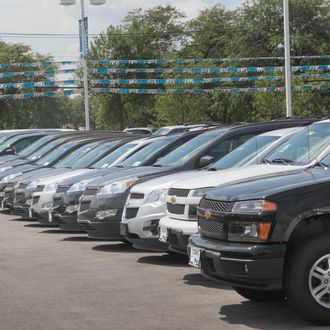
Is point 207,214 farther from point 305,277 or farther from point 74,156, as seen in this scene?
point 74,156

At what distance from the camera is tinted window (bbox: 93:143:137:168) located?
14.8 metres

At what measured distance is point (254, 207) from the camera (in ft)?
21.1

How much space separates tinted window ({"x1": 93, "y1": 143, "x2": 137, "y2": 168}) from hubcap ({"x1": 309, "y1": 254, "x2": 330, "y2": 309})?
28.3ft

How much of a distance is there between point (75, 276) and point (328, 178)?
3963 mm

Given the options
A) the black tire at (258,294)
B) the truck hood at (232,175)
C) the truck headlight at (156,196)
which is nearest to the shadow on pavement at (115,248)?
the truck headlight at (156,196)

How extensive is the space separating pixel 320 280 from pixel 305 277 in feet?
0.47

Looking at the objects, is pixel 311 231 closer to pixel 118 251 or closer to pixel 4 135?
pixel 118 251

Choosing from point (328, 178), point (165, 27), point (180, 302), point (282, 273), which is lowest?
point (180, 302)

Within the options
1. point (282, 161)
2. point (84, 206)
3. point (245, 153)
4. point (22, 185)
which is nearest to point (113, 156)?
point (22, 185)

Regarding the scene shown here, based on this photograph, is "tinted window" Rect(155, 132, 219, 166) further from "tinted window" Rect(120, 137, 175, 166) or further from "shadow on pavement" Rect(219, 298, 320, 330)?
"shadow on pavement" Rect(219, 298, 320, 330)

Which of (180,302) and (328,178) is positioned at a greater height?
(328,178)

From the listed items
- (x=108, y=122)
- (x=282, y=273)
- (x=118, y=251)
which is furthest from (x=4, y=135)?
(x=108, y=122)

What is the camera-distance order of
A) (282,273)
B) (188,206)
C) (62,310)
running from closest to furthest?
(282,273)
(62,310)
(188,206)

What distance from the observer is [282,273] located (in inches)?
249
